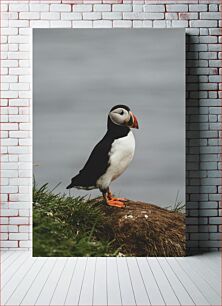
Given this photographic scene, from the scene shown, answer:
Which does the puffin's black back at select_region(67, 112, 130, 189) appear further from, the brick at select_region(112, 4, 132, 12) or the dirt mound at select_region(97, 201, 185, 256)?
the brick at select_region(112, 4, 132, 12)

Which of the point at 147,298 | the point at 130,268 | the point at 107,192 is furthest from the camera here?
the point at 107,192

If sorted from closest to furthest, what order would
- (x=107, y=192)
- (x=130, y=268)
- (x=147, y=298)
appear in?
1. (x=147, y=298)
2. (x=130, y=268)
3. (x=107, y=192)

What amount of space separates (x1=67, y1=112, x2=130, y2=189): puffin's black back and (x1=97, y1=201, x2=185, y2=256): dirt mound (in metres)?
0.29

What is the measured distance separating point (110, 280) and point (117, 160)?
1454 mm

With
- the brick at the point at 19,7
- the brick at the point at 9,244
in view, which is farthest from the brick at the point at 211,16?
the brick at the point at 9,244

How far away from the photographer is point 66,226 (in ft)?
21.1

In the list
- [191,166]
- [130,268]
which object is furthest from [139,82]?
[130,268]

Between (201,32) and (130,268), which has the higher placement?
(201,32)

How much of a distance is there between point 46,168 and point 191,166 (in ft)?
4.54

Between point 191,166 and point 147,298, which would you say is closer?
point 147,298

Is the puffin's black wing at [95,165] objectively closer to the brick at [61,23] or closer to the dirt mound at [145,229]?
the dirt mound at [145,229]

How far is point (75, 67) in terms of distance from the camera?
6613mm

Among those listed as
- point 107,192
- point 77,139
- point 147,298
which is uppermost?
point 77,139

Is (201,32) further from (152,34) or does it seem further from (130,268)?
(130,268)
